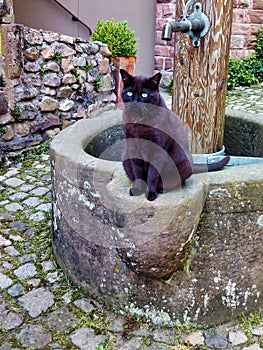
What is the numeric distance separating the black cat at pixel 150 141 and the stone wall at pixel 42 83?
2311mm

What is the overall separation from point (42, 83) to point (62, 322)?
2.72 meters

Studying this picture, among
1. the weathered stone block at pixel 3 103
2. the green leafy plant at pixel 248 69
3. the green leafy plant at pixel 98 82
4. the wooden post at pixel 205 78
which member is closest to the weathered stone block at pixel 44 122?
the weathered stone block at pixel 3 103

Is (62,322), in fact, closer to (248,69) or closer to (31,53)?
(31,53)

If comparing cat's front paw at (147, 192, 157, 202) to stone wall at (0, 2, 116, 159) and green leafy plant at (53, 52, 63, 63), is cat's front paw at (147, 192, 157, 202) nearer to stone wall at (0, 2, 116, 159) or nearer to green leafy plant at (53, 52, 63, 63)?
stone wall at (0, 2, 116, 159)

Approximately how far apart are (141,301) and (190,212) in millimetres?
572

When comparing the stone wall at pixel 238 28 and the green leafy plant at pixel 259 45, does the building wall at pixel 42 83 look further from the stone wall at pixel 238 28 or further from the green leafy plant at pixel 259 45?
the green leafy plant at pixel 259 45

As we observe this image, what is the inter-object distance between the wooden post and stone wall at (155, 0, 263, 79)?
4940mm

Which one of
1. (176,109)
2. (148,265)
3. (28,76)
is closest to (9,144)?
(28,76)

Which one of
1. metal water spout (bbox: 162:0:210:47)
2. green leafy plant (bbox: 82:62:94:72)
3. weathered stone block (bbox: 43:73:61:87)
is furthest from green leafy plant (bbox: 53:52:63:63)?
metal water spout (bbox: 162:0:210:47)

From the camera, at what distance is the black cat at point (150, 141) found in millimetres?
1917

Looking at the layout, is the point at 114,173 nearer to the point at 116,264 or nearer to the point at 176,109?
the point at 116,264

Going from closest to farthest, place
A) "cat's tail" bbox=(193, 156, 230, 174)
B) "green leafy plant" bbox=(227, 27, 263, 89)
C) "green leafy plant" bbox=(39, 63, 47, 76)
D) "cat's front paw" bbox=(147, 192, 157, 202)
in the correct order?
"cat's front paw" bbox=(147, 192, 157, 202), "cat's tail" bbox=(193, 156, 230, 174), "green leafy plant" bbox=(39, 63, 47, 76), "green leafy plant" bbox=(227, 27, 263, 89)

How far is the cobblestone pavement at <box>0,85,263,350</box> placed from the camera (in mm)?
2049

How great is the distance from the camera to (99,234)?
2.15 meters
